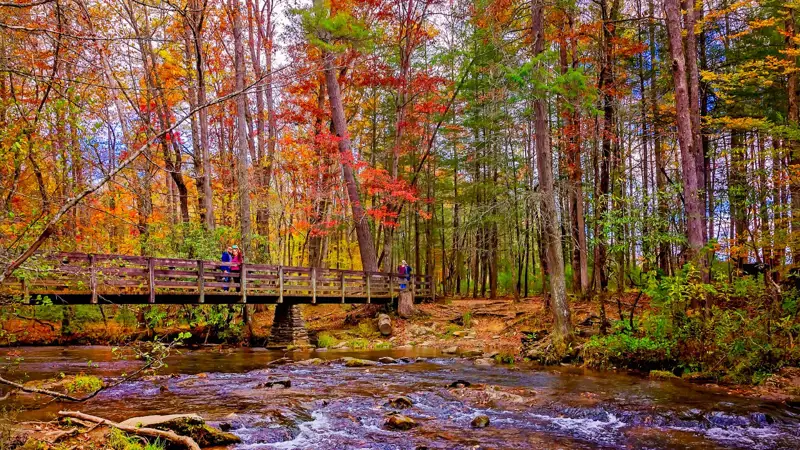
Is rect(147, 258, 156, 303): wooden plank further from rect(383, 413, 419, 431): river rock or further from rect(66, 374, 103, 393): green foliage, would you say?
rect(383, 413, 419, 431): river rock

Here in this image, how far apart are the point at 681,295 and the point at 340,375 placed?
7.81m

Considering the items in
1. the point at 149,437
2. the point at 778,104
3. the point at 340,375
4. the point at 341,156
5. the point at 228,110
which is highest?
the point at 228,110

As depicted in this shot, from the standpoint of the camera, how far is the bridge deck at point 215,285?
1235 cm

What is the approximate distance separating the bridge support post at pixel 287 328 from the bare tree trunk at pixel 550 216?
944 centimetres

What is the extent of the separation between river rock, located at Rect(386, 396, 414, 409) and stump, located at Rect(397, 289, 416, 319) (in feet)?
38.8

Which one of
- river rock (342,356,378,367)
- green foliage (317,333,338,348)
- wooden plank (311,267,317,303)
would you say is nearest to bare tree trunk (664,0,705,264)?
river rock (342,356,378,367)

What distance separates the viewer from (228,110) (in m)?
26.4

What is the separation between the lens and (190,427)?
6289 millimetres

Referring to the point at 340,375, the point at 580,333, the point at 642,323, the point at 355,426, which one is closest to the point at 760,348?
the point at 642,323

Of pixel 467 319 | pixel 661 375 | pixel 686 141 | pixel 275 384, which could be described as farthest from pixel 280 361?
pixel 686 141

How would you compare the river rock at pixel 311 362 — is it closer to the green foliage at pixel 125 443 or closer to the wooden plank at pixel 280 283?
the wooden plank at pixel 280 283

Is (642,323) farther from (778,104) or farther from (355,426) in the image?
(778,104)

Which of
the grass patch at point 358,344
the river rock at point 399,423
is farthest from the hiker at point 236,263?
the river rock at point 399,423

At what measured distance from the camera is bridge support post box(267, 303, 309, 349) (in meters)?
18.2
